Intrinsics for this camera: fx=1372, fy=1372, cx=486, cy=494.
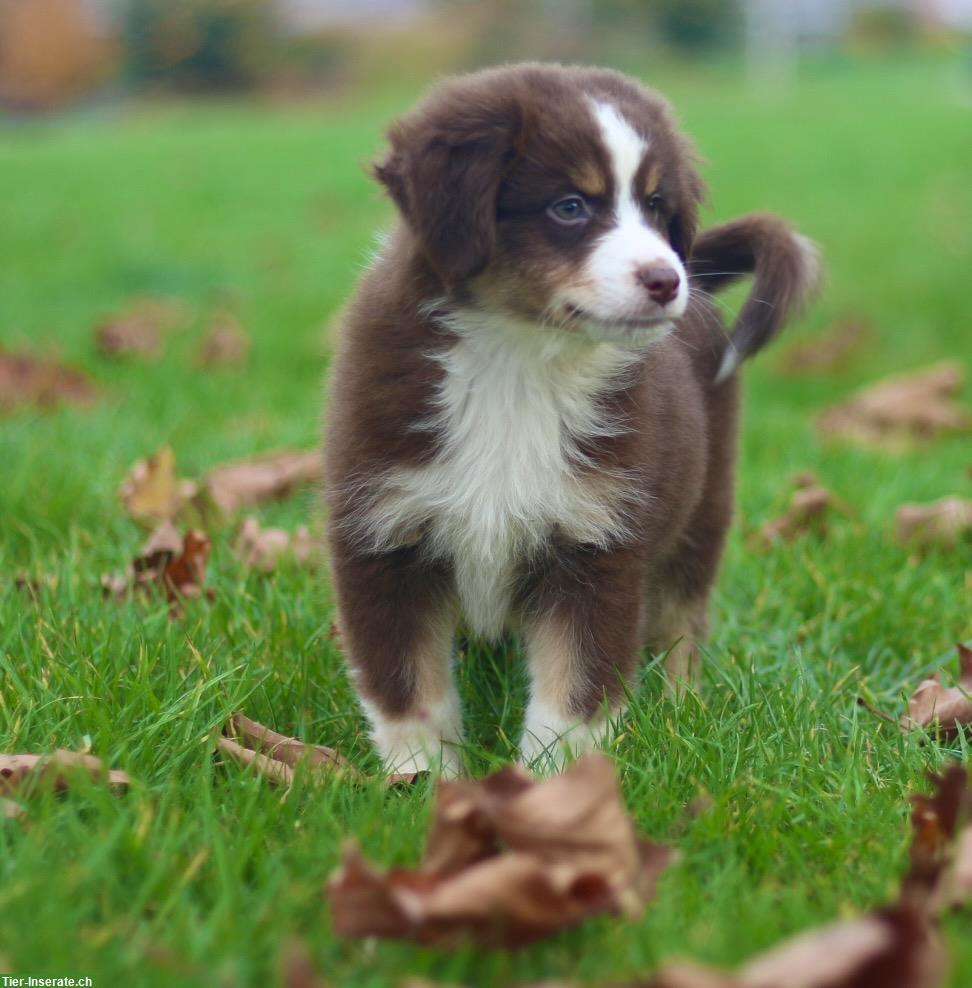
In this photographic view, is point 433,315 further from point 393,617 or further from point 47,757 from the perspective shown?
point 47,757

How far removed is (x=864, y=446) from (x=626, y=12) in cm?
3720

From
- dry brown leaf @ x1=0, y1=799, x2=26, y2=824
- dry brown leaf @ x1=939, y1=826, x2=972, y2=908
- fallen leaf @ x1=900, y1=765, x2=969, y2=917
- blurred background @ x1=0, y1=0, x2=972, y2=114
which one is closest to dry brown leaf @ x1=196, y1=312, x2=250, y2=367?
dry brown leaf @ x1=0, y1=799, x2=26, y2=824

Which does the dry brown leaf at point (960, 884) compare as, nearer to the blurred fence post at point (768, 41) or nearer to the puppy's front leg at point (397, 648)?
the puppy's front leg at point (397, 648)

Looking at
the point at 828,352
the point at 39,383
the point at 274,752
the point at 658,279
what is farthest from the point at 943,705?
the point at 828,352

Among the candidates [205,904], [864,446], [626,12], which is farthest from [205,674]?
[626,12]

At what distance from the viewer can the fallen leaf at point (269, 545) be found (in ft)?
12.2

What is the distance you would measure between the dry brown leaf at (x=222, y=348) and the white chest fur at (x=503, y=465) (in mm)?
4070

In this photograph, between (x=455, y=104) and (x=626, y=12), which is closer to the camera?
(x=455, y=104)

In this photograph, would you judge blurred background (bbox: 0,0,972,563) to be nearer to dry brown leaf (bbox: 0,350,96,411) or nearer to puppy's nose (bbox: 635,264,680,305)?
dry brown leaf (bbox: 0,350,96,411)

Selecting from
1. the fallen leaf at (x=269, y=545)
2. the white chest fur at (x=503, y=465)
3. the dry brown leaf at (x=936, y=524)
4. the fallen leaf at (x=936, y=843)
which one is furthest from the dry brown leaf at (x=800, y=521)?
the fallen leaf at (x=936, y=843)

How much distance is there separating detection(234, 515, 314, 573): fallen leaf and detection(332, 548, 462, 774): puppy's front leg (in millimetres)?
778

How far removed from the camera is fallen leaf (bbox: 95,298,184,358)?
6.77 metres

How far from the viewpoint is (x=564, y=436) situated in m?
2.87

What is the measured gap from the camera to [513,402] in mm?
2867
